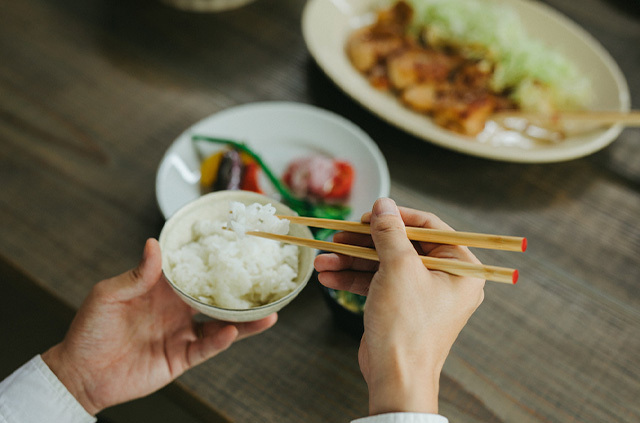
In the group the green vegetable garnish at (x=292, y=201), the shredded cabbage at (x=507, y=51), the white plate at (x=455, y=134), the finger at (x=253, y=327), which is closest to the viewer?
the finger at (x=253, y=327)

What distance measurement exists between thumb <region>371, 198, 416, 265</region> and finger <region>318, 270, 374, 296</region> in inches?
8.2

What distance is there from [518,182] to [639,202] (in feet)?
1.42

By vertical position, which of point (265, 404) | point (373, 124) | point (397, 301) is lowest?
point (265, 404)

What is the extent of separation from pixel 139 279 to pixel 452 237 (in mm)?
690

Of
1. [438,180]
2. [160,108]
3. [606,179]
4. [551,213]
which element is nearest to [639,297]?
[551,213]

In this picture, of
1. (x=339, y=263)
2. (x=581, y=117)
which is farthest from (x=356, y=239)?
(x=581, y=117)

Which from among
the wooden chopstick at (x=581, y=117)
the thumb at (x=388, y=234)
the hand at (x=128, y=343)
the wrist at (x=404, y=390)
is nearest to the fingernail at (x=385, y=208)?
the thumb at (x=388, y=234)

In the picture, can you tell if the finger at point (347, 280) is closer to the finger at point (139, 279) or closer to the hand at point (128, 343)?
the hand at point (128, 343)

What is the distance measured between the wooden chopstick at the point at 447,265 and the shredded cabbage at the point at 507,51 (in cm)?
130

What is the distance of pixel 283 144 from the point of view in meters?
1.76

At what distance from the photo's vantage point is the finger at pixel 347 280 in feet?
3.74

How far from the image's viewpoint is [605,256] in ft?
5.20

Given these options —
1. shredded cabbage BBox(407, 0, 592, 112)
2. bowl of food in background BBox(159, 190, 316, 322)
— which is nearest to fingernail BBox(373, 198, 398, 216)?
bowl of food in background BBox(159, 190, 316, 322)

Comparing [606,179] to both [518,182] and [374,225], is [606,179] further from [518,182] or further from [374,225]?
[374,225]
